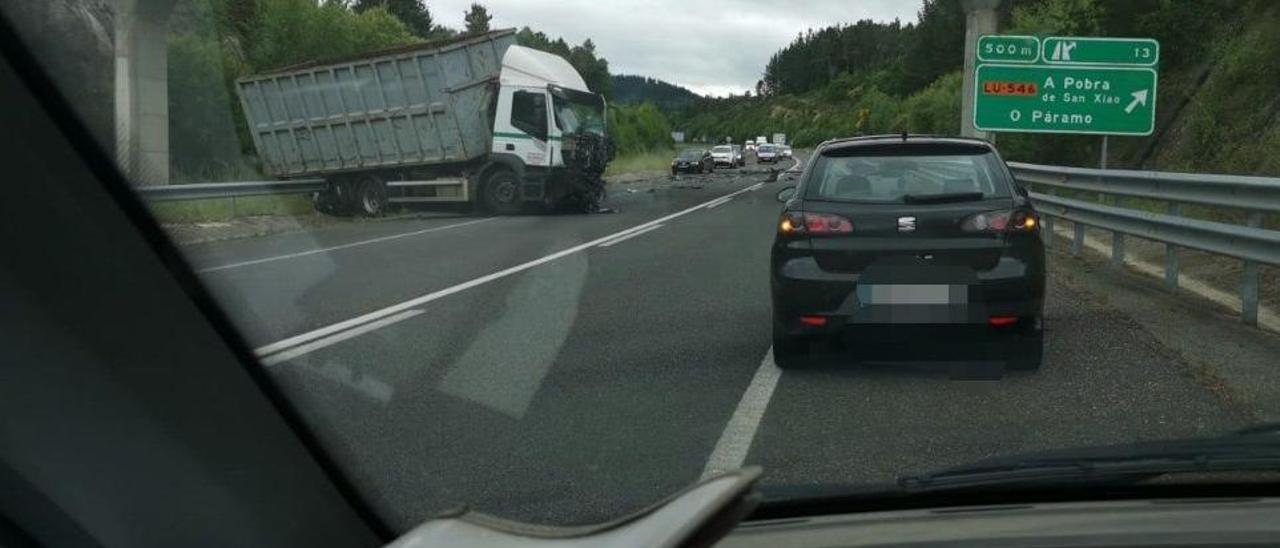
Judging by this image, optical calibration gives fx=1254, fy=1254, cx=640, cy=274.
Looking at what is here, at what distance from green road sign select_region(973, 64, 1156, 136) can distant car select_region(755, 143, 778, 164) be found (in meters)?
48.2

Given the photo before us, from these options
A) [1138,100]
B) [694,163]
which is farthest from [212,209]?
[694,163]

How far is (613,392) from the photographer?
6.44 m

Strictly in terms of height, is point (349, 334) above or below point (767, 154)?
below

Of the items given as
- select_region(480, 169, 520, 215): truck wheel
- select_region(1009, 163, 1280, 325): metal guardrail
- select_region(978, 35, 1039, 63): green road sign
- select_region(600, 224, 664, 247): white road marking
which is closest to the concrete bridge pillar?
select_region(1009, 163, 1280, 325): metal guardrail

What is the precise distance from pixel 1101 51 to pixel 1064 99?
928mm

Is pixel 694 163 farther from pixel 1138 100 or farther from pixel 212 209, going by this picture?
pixel 212 209

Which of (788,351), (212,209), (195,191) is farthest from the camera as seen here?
(788,351)

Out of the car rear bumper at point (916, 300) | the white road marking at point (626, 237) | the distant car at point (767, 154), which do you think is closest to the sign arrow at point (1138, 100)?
the white road marking at point (626, 237)

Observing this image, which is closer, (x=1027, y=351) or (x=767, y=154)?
(x=1027, y=351)

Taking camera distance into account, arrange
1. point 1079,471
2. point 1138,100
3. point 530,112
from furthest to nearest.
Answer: point 530,112 < point 1138,100 < point 1079,471

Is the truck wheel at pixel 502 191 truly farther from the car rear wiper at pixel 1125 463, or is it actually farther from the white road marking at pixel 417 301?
the car rear wiper at pixel 1125 463

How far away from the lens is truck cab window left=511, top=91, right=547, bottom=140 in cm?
2037

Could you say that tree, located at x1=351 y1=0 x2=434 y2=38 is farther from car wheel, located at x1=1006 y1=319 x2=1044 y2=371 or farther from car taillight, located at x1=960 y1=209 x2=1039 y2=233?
car wheel, located at x1=1006 y1=319 x2=1044 y2=371

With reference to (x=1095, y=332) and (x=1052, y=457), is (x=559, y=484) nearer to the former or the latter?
(x=1052, y=457)
